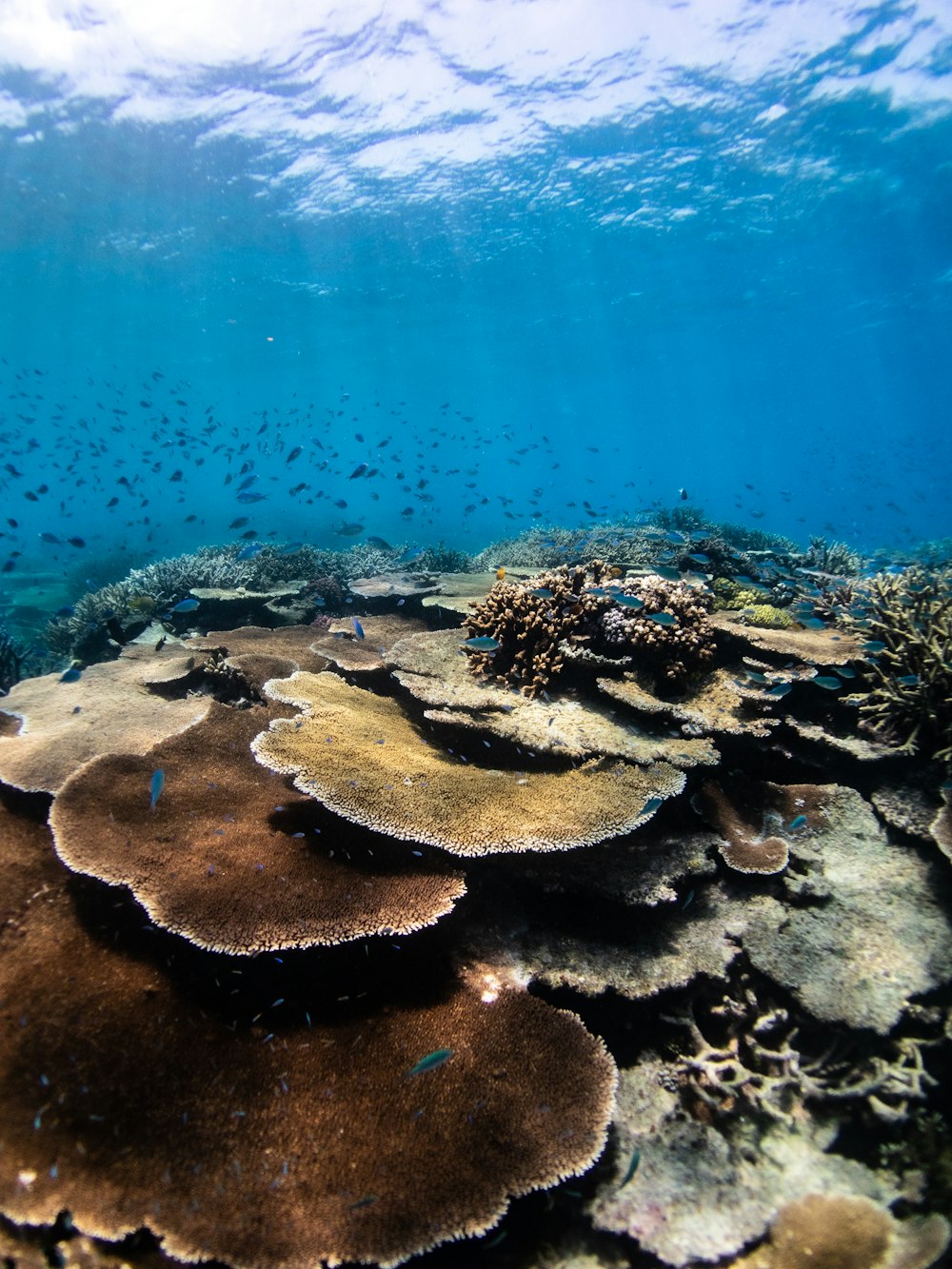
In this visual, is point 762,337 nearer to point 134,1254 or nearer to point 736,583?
point 736,583

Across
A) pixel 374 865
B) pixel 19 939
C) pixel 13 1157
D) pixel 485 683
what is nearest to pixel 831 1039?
pixel 374 865

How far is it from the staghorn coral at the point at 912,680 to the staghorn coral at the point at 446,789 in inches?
86.2

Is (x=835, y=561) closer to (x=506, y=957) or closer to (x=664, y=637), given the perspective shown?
(x=664, y=637)

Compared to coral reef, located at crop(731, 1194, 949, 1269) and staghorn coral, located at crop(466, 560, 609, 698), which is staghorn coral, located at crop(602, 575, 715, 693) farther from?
coral reef, located at crop(731, 1194, 949, 1269)

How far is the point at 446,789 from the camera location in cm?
452

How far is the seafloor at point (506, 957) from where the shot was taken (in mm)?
3025

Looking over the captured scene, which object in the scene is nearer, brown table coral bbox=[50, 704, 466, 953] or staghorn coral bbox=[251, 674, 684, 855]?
brown table coral bbox=[50, 704, 466, 953]

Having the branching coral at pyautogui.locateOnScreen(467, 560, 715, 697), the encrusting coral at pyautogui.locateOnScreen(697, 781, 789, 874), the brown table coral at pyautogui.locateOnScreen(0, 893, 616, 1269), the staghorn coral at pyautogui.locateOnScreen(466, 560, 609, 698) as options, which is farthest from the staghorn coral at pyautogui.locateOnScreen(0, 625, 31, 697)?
the encrusting coral at pyautogui.locateOnScreen(697, 781, 789, 874)

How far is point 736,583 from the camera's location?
9586 mm

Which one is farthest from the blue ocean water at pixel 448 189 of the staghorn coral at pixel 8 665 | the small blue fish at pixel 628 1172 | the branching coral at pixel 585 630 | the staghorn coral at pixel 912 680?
the small blue fish at pixel 628 1172

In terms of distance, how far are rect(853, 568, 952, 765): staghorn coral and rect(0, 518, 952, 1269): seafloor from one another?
4 centimetres

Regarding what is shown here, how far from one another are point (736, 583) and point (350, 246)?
115 feet

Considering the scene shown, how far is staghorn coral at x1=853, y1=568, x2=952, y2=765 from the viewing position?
5117 millimetres

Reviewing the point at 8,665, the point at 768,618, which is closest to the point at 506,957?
the point at 768,618
